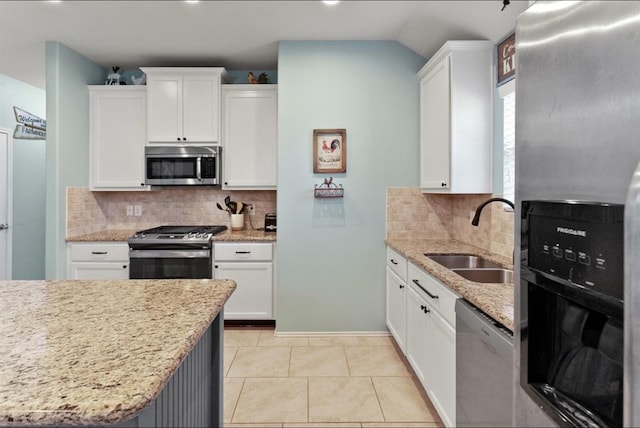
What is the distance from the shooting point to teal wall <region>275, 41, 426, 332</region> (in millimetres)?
3436

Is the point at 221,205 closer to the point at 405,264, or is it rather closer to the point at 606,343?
the point at 405,264

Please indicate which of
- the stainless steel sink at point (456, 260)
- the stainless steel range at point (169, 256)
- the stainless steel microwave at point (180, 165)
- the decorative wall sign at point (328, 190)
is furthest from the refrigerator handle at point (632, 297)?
the stainless steel microwave at point (180, 165)

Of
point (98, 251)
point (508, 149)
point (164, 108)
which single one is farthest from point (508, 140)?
point (98, 251)

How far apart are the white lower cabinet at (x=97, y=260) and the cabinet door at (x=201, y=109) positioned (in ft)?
4.07

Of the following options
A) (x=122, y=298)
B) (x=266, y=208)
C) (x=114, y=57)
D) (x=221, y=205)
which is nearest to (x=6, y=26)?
(x=114, y=57)

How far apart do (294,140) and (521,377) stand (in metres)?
2.84

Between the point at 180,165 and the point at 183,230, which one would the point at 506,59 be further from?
the point at 183,230

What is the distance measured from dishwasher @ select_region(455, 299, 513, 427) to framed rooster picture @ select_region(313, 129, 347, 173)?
194cm

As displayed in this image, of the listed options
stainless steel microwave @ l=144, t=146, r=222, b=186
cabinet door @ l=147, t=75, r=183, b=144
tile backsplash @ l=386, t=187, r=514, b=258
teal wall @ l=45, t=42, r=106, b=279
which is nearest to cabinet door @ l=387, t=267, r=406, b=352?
tile backsplash @ l=386, t=187, r=514, b=258

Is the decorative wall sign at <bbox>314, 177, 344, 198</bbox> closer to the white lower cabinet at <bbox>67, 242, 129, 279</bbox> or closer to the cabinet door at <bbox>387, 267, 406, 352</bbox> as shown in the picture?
the cabinet door at <bbox>387, 267, 406, 352</bbox>

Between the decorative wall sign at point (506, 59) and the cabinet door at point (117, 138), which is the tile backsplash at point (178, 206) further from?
the decorative wall sign at point (506, 59)

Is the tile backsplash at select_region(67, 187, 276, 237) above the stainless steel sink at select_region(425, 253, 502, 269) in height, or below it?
above

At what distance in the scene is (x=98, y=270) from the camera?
3553 millimetres

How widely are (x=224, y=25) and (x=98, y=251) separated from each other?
232 cm
